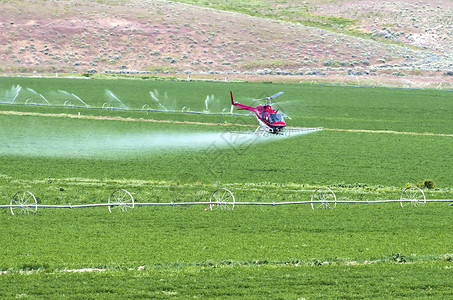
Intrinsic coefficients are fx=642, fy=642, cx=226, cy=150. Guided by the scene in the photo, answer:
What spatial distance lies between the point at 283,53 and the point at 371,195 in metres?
103

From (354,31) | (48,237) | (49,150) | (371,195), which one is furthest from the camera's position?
(354,31)

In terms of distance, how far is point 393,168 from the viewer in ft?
165

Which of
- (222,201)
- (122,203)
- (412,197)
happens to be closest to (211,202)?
(222,201)

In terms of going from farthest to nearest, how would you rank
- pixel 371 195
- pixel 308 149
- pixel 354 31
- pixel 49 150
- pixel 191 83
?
pixel 354 31 → pixel 191 83 → pixel 308 149 → pixel 49 150 → pixel 371 195

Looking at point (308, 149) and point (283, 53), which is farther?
point (283, 53)

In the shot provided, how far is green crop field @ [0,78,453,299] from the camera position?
25.2 meters

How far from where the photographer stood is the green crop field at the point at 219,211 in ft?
82.7

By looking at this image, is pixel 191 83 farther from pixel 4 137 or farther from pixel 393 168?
pixel 393 168

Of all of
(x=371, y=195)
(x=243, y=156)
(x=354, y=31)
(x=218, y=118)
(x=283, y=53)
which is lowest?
(x=371, y=195)

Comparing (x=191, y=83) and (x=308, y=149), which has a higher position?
(x=191, y=83)

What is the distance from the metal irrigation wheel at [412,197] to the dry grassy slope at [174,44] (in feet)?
294

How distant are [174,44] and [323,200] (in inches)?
4285

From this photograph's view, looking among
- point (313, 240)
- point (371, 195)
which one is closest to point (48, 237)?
point (313, 240)

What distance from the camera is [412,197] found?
40.0 meters
